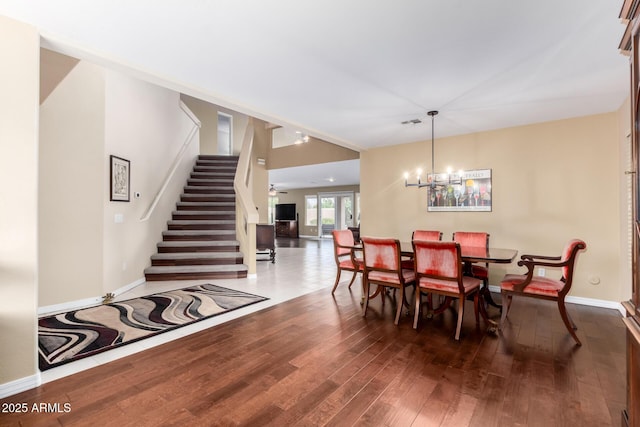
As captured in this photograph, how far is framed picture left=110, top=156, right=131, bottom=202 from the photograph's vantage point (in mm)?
3898

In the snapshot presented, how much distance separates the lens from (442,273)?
9.14 ft

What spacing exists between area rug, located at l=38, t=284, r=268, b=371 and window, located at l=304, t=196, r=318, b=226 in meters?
9.44

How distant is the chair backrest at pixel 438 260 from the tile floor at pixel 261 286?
1901 mm

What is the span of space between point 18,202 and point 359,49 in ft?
8.73

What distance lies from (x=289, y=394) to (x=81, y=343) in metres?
2.02

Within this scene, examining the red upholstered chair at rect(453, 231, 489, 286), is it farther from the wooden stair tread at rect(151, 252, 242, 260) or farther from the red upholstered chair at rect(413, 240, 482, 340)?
the wooden stair tread at rect(151, 252, 242, 260)

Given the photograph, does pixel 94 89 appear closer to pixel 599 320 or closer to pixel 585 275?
pixel 599 320

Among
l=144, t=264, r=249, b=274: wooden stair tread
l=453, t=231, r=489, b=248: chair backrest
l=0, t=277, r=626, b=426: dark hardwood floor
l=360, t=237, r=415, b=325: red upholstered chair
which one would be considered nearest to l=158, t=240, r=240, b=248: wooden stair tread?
l=144, t=264, r=249, b=274: wooden stair tread

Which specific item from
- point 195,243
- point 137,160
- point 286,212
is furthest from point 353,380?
point 286,212

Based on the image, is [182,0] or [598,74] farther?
[598,74]

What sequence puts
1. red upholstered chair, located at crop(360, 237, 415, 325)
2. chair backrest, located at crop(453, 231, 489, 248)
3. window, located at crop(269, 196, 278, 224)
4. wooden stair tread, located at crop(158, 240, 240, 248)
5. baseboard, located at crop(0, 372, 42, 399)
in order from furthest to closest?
window, located at crop(269, 196, 278, 224), wooden stair tread, located at crop(158, 240, 240, 248), chair backrest, located at crop(453, 231, 489, 248), red upholstered chair, located at crop(360, 237, 415, 325), baseboard, located at crop(0, 372, 42, 399)

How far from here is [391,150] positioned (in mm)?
5602

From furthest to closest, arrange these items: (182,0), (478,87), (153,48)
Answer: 1. (478,87)
2. (153,48)
3. (182,0)

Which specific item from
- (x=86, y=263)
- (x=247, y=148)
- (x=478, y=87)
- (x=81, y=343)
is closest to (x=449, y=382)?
(x=478, y=87)
